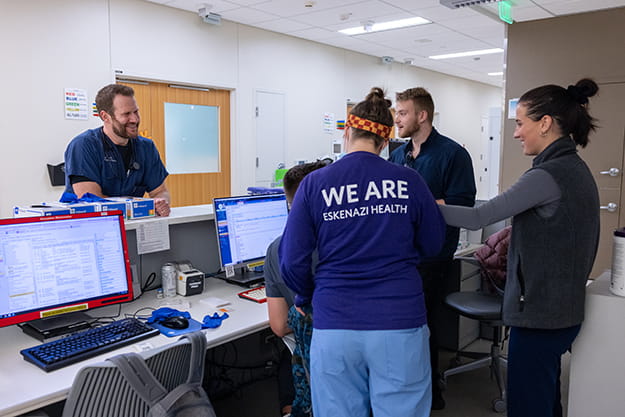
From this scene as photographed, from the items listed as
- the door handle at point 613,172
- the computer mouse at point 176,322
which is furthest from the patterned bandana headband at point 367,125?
the door handle at point 613,172

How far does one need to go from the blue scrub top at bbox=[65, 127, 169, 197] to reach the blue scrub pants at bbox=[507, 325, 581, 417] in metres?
2.00

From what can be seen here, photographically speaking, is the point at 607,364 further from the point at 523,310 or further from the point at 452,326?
the point at 452,326

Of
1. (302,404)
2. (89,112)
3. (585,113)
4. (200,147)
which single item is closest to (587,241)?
(585,113)

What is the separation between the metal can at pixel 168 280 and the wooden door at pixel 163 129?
3.17 metres

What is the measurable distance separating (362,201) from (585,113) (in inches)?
35.9

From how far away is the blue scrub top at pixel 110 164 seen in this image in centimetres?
259

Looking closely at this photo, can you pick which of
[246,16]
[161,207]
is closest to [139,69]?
[246,16]

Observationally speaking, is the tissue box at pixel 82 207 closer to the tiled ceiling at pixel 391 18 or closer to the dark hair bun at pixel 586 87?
the dark hair bun at pixel 586 87

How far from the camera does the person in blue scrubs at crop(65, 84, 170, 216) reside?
258cm

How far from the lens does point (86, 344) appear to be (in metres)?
1.66

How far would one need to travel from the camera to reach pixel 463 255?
3.29 metres

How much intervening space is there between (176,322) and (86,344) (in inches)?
12.8

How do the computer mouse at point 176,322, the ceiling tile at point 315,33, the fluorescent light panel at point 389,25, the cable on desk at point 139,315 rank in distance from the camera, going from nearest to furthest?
the computer mouse at point 176,322, the cable on desk at point 139,315, the fluorescent light panel at point 389,25, the ceiling tile at point 315,33

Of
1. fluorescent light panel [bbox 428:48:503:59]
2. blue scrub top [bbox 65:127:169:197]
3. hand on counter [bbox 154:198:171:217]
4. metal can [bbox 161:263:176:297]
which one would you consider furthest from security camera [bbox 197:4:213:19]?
fluorescent light panel [bbox 428:48:503:59]
